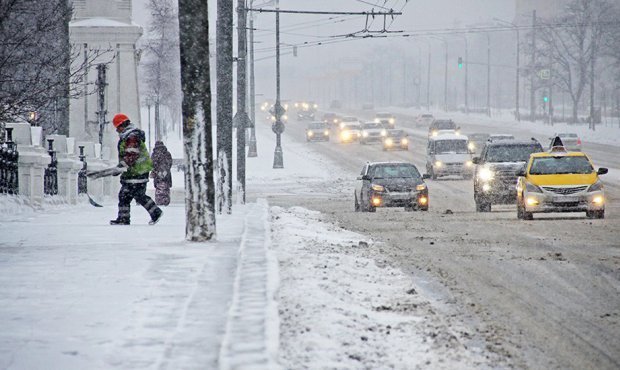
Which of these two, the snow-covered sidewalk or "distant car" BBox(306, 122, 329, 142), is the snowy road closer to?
the snow-covered sidewalk

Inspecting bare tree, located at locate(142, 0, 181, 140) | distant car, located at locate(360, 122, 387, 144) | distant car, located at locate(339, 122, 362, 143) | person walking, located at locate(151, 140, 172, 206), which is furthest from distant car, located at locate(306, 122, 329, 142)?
person walking, located at locate(151, 140, 172, 206)

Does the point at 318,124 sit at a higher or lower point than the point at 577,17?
lower

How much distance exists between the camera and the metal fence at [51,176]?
84.9ft

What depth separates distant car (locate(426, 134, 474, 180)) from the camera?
153 ft

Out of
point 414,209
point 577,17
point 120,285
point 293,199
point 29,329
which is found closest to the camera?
point 29,329

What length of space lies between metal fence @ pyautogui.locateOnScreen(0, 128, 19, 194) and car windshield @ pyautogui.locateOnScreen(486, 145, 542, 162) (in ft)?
42.1

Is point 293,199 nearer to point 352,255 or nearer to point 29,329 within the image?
point 352,255

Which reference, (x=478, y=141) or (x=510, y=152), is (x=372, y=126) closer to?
(x=478, y=141)

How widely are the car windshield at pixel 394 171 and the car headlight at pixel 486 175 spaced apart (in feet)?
5.73

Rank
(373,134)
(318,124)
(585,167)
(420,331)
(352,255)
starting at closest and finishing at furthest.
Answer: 1. (420,331)
2. (352,255)
3. (585,167)
4. (373,134)
5. (318,124)

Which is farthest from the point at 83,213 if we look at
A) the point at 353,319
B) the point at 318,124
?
the point at 318,124

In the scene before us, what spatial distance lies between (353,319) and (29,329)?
2.90 m

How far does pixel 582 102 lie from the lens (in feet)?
470

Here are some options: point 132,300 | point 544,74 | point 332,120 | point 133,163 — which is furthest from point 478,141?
point 132,300
